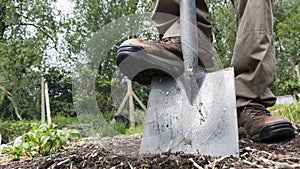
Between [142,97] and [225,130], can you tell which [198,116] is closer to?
[225,130]

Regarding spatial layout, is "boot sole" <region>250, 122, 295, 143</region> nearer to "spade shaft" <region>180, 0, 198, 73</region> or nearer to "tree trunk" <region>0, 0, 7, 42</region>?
"spade shaft" <region>180, 0, 198, 73</region>

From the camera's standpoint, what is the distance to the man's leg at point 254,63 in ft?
4.75

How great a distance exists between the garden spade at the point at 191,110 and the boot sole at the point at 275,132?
31 cm

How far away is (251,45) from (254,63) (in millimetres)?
81

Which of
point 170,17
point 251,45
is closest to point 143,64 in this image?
point 170,17

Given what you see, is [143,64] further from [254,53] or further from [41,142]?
[41,142]

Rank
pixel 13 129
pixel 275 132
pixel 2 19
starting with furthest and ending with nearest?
pixel 2 19 → pixel 13 129 → pixel 275 132

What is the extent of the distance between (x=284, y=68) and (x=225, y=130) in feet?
54.5

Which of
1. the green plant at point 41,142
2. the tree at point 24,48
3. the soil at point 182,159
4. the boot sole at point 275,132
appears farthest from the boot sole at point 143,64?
the tree at point 24,48

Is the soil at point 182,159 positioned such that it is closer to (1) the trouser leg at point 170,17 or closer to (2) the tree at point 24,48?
(1) the trouser leg at point 170,17

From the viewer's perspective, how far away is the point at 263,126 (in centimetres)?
137

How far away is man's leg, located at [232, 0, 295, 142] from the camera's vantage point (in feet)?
4.75

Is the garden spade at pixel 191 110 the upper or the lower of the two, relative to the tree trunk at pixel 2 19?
lower

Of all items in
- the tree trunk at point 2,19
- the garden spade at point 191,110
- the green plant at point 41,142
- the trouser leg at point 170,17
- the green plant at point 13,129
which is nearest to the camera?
the garden spade at point 191,110
